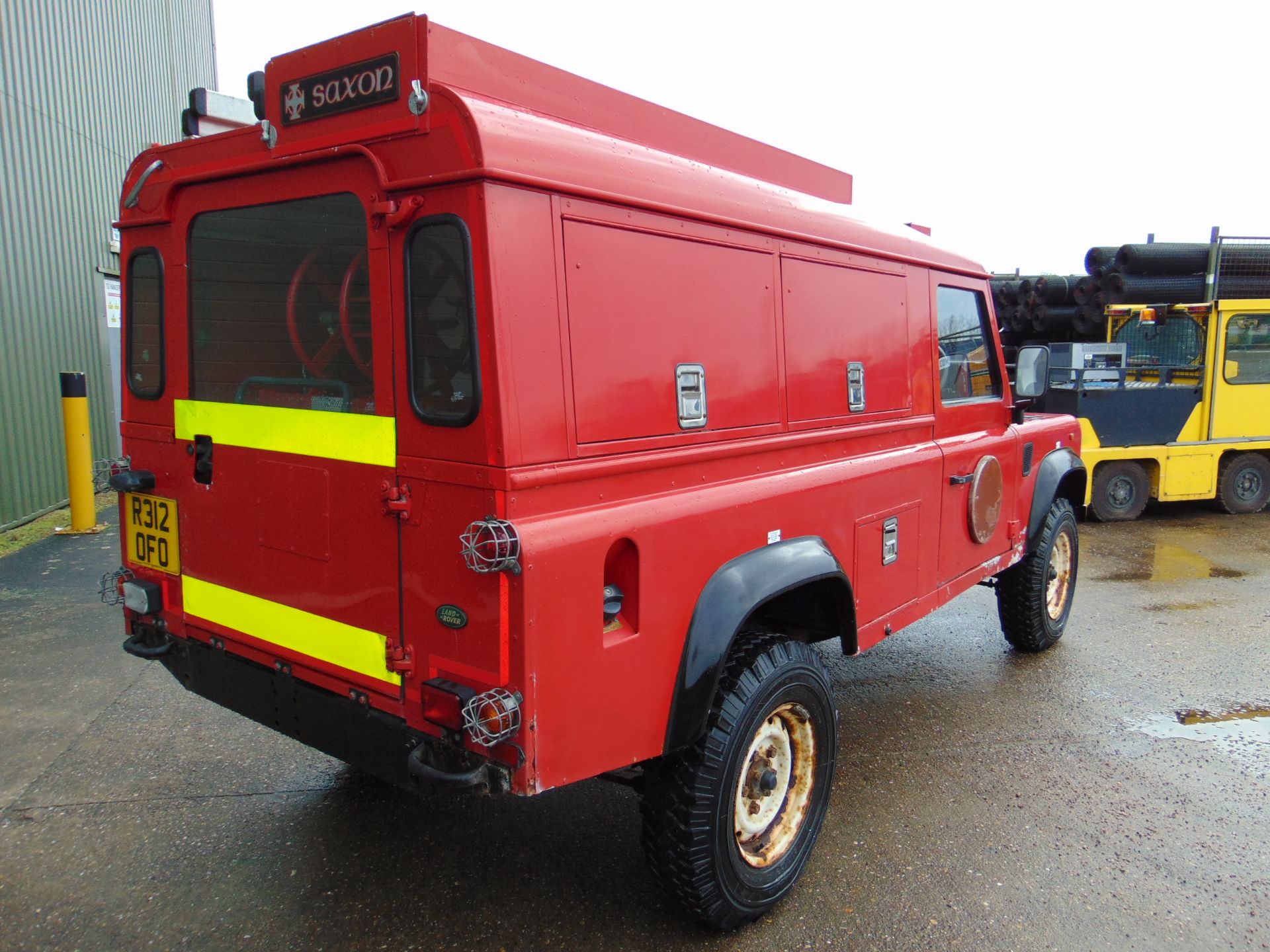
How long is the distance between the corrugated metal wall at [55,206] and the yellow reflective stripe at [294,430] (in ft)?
20.3

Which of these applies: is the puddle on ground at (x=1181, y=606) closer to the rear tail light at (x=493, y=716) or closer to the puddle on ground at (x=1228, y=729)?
the puddle on ground at (x=1228, y=729)

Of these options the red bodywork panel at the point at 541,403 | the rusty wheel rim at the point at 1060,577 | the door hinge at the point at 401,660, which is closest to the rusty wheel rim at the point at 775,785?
the red bodywork panel at the point at 541,403

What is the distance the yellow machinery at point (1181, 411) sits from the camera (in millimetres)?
8836

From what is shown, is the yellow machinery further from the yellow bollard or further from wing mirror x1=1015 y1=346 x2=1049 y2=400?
the yellow bollard

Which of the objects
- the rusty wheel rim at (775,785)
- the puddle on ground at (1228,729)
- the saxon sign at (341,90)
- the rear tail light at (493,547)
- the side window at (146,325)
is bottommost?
the puddle on ground at (1228,729)

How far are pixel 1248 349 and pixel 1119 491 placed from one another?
2.02 metres

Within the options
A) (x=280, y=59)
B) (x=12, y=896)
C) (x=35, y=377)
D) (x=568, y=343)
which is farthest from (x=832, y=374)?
(x=35, y=377)

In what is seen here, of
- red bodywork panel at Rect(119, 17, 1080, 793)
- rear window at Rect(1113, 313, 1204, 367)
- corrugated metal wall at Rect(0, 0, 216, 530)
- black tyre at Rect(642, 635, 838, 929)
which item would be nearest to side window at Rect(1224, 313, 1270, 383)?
rear window at Rect(1113, 313, 1204, 367)

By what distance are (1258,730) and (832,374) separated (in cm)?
298

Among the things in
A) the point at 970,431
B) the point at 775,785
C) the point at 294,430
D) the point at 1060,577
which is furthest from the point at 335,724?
the point at 1060,577

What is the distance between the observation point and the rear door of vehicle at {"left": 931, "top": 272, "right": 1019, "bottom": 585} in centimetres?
402

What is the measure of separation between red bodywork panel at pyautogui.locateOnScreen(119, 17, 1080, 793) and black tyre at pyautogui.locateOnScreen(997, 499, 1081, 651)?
2201 mm

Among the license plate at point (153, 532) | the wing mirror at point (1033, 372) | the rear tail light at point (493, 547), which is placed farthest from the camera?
the wing mirror at point (1033, 372)

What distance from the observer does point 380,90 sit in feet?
7.33
